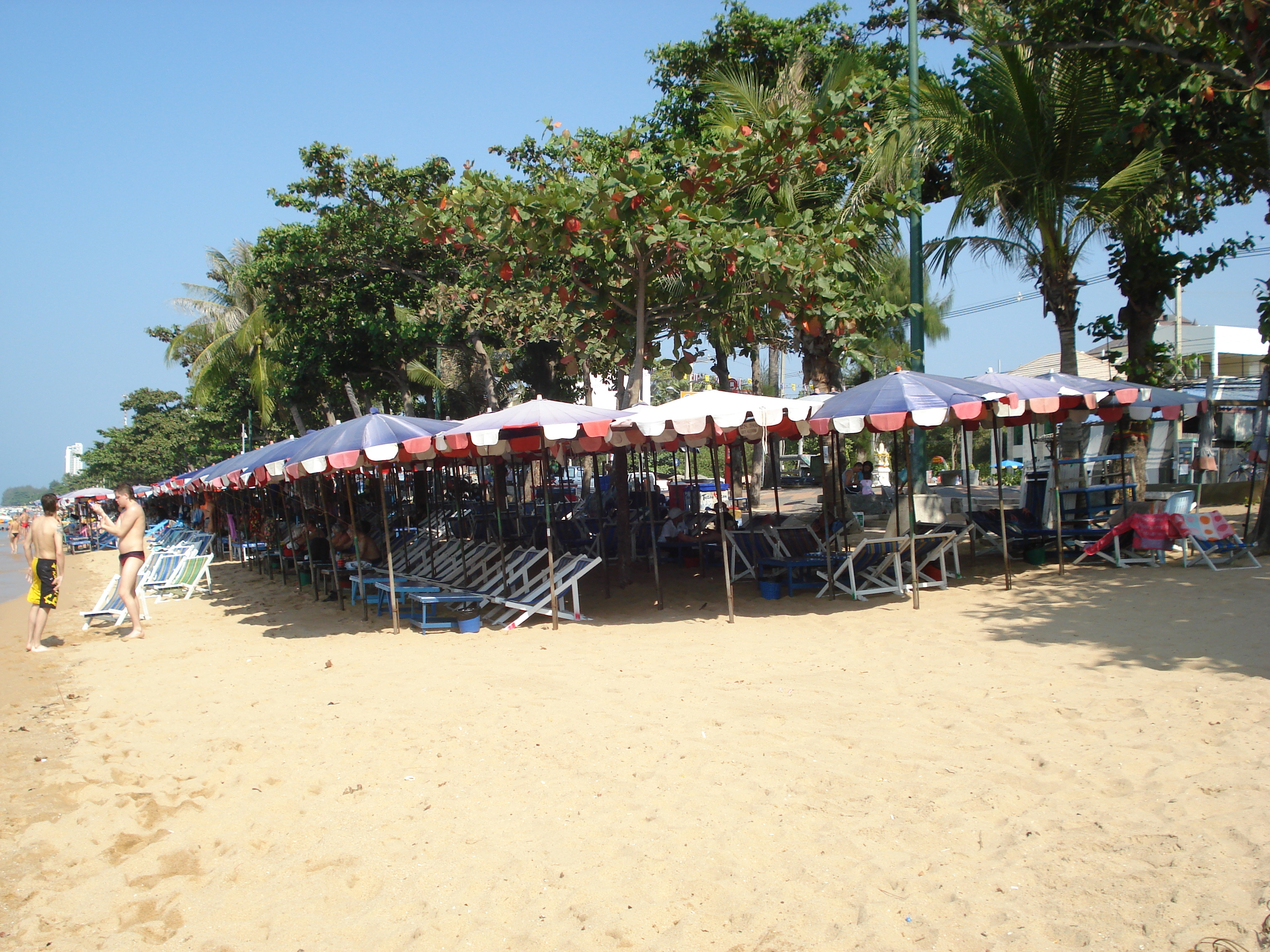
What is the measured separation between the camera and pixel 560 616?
9.22 meters

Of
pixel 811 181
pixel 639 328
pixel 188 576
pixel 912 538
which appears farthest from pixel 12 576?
pixel 912 538

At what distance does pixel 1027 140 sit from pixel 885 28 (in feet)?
21.4

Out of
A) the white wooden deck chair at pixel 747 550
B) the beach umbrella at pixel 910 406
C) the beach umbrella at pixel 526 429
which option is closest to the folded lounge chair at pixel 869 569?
the beach umbrella at pixel 910 406

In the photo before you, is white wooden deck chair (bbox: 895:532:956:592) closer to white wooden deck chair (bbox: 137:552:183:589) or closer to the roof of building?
white wooden deck chair (bbox: 137:552:183:589)

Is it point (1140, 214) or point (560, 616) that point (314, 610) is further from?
point (1140, 214)

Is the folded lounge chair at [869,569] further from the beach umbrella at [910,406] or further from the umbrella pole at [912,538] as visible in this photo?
the beach umbrella at [910,406]

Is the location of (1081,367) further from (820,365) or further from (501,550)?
(501,550)

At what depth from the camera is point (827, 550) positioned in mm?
9031

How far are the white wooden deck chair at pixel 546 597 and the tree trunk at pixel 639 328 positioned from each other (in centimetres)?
254

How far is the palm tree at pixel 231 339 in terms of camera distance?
27.5 m

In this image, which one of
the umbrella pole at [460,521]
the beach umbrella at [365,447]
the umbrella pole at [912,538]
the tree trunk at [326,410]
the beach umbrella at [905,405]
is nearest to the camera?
the beach umbrella at [905,405]

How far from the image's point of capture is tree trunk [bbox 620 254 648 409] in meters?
10.4

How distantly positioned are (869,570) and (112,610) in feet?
29.9

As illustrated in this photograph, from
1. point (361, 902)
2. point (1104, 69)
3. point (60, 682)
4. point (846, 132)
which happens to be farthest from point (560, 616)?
point (1104, 69)
